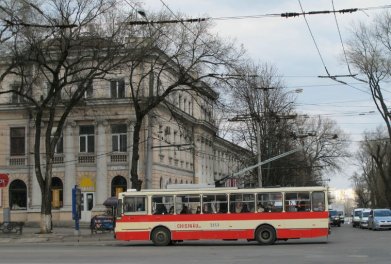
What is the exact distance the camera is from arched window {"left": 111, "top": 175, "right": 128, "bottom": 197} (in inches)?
2120

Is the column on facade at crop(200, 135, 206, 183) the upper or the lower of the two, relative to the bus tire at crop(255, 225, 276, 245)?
upper

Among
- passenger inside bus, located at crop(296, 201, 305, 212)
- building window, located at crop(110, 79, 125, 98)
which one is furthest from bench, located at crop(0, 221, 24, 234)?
passenger inside bus, located at crop(296, 201, 305, 212)

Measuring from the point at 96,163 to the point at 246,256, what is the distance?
3670cm

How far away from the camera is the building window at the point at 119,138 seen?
54.4 meters

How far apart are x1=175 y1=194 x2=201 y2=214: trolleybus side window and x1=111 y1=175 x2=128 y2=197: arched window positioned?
26.2 metres

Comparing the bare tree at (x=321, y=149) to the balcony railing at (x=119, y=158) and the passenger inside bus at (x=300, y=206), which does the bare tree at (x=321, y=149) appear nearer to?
the balcony railing at (x=119, y=158)

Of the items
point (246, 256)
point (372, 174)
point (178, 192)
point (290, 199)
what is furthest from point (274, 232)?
point (372, 174)

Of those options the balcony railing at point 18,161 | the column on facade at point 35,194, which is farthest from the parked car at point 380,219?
the balcony railing at point 18,161

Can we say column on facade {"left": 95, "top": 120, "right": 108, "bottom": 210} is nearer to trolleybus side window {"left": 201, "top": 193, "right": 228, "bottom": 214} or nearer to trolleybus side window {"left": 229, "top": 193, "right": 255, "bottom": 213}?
trolleybus side window {"left": 201, "top": 193, "right": 228, "bottom": 214}

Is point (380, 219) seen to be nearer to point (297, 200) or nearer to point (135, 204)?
point (297, 200)

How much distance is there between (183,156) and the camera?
66938 millimetres

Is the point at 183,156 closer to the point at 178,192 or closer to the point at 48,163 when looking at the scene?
the point at 48,163

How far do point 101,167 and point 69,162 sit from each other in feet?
11.1

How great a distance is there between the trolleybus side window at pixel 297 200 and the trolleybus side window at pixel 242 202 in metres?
1.64
